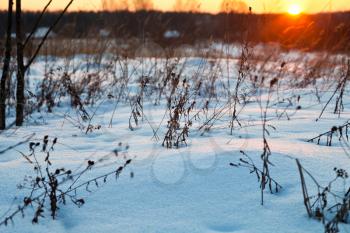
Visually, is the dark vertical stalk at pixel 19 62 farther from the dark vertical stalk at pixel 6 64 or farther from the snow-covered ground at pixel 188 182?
the snow-covered ground at pixel 188 182

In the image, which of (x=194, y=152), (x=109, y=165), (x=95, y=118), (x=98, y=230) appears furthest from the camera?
(x=95, y=118)

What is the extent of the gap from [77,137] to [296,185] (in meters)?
1.44

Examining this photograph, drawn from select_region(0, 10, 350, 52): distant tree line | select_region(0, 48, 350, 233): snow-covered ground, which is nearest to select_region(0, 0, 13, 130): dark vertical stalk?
select_region(0, 48, 350, 233): snow-covered ground

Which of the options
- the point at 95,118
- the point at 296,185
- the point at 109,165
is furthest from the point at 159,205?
the point at 95,118

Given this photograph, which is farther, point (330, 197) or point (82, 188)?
point (82, 188)

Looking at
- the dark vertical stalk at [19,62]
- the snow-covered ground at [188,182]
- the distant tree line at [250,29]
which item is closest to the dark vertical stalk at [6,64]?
the dark vertical stalk at [19,62]

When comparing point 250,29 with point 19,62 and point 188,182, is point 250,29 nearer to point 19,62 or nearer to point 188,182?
point 19,62

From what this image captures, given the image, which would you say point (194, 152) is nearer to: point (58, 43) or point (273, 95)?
point (273, 95)

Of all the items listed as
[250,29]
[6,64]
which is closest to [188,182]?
[6,64]

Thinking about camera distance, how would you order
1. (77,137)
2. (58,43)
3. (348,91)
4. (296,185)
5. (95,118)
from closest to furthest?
1. (296,185)
2. (77,137)
3. (95,118)
4. (348,91)
5. (58,43)

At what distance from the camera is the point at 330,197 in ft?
5.42

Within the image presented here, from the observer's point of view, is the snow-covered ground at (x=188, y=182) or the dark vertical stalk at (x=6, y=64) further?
the dark vertical stalk at (x=6, y=64)

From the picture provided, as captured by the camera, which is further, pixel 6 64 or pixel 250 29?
pixel 250 29

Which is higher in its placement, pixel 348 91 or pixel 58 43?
pixel 58 43
